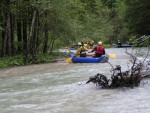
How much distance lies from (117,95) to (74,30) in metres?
14.9

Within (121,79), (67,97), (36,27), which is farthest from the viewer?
(36,27)

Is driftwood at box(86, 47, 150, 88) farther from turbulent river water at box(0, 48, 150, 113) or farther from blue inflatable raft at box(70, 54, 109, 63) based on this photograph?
blue inflatable raft at box(70, 54, 109, 63)

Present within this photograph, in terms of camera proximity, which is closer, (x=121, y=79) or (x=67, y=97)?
(x=67, y=97)

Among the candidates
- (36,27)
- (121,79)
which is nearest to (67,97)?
(121,79)

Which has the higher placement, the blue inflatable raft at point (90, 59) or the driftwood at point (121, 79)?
the blue inflatable raft at point (90, 59)

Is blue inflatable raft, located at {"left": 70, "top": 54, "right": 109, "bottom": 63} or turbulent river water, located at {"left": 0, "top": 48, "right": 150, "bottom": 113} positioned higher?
blue inflatable raft, located at {"left": 70, "top": 54, "right": 109, "bottom": 63}

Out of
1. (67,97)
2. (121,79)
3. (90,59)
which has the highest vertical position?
(90,59)

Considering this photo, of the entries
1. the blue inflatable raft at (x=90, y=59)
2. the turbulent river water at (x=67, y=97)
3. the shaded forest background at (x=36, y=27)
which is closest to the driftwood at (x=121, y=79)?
the turbulent river water at (x=67, y=97)

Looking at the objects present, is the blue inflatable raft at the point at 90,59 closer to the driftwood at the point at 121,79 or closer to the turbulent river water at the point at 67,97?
the turbulent river water at the point at 67,97

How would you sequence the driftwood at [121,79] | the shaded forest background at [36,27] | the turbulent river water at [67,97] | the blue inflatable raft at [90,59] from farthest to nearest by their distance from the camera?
the shaded forest background at [36,27]
the blue inflatable raft at [90,59]
the driftwood at [121,79]
the turbulent river water at [67,97]

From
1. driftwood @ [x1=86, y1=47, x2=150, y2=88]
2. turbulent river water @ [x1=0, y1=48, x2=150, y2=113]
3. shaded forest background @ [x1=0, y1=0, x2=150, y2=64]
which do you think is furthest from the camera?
shaded forest background @ [x1=0, y1=0, x2=150, y2=64]

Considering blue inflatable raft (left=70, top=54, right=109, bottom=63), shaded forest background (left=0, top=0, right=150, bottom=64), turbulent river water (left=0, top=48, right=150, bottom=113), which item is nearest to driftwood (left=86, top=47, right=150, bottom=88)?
turbulent river water (left=0, top=48, right=150, bottom=113)

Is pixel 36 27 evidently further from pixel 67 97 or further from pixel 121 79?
pixel 67 97

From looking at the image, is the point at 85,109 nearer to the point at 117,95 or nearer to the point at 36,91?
the point at 117,95
